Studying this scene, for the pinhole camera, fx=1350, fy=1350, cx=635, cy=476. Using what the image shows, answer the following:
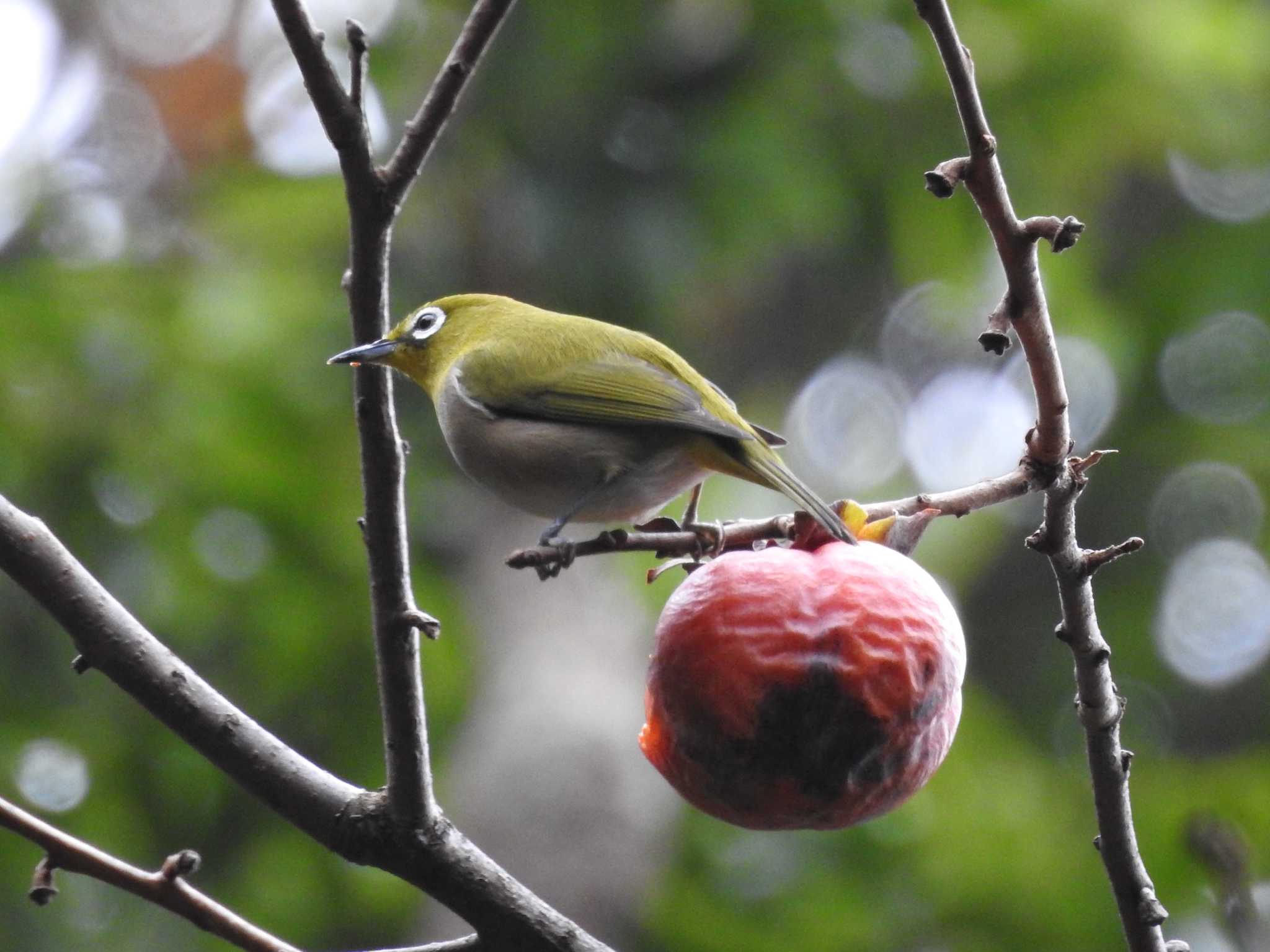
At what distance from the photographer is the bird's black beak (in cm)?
211

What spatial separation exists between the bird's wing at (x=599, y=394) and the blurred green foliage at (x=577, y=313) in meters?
2.11

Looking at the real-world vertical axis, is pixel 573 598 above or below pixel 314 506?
above

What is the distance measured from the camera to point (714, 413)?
3.12 m

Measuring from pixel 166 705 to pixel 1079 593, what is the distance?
1393 millimetres

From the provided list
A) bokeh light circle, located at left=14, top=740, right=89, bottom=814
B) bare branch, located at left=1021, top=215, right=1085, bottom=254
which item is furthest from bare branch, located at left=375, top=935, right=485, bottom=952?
bokeh light circle, located at left=14, top=740, right=89, bottom=814

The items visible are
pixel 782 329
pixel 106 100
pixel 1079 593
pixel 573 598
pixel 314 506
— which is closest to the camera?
pixel 1079 593

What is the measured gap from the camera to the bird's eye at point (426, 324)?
13.3ft

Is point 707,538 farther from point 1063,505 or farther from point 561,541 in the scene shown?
point 1063,505

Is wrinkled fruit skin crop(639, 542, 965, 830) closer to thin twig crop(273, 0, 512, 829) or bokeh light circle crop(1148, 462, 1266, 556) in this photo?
thin twig crop(273, 0, 512, 829)

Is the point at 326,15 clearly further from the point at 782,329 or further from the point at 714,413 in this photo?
the point at 714,413

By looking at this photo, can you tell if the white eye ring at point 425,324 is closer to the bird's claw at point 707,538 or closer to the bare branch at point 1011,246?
the bird's claw at point 707,538

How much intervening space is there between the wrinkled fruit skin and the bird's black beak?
63 cm

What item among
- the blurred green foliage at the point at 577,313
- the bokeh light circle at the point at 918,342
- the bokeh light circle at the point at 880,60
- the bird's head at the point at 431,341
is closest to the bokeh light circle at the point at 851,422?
the bokeh light circle at the point at 918,342

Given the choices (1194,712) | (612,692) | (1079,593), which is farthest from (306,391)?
(1194,712)
